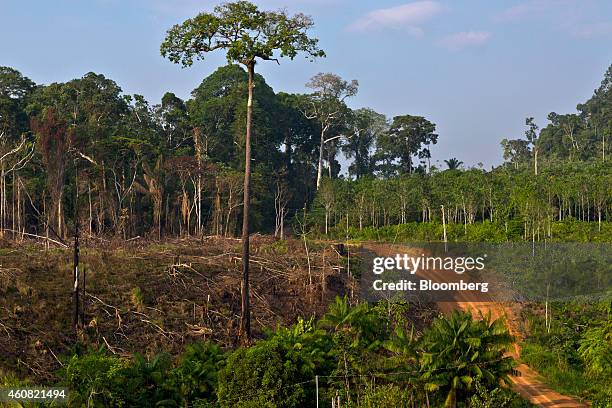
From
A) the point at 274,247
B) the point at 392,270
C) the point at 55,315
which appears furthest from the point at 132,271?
the point at 392,270

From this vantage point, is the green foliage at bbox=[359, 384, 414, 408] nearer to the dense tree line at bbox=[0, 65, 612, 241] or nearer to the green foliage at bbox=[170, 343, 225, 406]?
the green foliage at bbox=[170, 343, 225, 406]

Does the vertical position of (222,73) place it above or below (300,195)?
above

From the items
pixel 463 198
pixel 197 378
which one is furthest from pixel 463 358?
pixel 463 198

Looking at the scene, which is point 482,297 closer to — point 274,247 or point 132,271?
point 274,247

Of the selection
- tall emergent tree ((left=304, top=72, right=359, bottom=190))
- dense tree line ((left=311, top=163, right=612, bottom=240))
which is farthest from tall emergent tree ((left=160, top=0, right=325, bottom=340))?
tall emergent tree ((left=304, top=72, right=359, bottom=190))

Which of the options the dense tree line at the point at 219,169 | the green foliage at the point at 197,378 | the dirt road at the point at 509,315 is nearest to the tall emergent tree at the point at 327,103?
the dense tree line at the point at 219,169

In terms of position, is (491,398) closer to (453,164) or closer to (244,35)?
(244,35)
